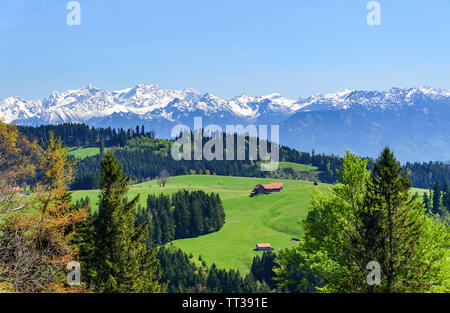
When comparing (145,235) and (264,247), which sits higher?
(145,235)

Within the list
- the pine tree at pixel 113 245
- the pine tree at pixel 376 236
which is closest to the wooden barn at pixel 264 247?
the pine tree at pixel 113 245

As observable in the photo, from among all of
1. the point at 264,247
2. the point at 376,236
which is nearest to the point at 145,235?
the point at 376,236

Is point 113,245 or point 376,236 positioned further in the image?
point 113,245

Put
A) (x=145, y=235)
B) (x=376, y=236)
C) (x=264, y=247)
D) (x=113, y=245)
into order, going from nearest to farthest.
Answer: (x=376, y=236) < (x=113, y=245) < (x=145, y=235) < (x=264, y=247)

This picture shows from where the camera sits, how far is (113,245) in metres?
33.3

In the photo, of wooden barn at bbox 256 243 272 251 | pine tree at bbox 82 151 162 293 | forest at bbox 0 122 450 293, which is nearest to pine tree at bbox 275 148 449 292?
forest at bbox 0 122 450 293

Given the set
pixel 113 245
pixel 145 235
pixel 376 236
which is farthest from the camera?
pixel 145 235

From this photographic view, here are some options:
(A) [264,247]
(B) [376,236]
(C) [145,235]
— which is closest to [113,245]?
(C) [145,235]

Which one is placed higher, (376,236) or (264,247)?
(376,236)

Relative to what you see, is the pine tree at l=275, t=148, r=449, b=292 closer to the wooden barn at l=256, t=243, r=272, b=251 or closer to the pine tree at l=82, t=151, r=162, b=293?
the pine tree at l=82, t=151, r=162, b=293

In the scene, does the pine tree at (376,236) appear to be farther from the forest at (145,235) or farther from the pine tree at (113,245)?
the pine tree at (113,245)

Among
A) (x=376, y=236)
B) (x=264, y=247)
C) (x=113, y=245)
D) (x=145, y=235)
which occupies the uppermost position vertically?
(x=376, y=236)

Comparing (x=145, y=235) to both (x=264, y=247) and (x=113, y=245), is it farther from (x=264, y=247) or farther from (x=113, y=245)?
(x=264, y=247)
